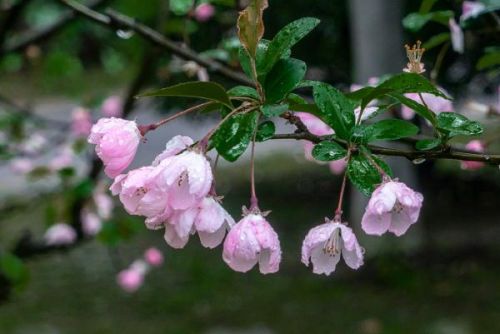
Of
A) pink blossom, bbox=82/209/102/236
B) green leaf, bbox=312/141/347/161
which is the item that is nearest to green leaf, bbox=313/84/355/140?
green leaf, bbox=312/141/347/161

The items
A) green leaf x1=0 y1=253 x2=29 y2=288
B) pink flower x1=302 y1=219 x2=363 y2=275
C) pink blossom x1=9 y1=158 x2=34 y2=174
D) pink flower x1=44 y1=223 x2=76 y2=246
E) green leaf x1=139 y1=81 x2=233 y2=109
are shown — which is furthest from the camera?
pink blossom x1=9 y1=158 x2=34 y2=174

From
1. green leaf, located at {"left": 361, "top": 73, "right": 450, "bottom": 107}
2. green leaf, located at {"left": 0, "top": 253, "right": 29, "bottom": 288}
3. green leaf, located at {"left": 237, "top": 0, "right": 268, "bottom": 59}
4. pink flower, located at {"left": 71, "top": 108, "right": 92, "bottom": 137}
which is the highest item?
green leaf, located at {"left": 237, "top": 0, "right": 268, "bottom": 59}

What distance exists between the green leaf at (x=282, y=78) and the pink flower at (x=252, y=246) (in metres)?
0.12

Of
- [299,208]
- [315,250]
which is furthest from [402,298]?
[315,250]

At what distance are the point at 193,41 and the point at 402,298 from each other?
8.21 feet

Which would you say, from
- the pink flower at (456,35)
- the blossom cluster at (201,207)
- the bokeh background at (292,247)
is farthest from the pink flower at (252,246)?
the bokeh background at (292,247)

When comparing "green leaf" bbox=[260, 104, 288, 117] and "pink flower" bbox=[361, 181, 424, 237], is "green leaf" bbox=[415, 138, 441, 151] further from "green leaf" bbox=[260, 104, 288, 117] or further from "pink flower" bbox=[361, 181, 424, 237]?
"green leaf" bbox=[260, 104, 288, 117]

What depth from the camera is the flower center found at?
82 cm

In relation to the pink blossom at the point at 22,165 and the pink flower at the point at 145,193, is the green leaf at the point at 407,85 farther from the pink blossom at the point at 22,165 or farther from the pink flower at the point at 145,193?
the pink blossom at the point at 22,165

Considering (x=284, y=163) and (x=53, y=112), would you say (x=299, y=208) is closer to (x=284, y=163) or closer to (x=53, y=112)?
(x=284, y=163)

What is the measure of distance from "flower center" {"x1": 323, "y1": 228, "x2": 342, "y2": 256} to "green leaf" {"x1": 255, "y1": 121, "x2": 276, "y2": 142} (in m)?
0.13

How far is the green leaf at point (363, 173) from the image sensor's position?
75 cm

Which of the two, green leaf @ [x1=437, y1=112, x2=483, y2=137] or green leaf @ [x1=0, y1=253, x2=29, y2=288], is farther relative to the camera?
green leaf @ [x1=0, y1=253, x2=29, y2=288]

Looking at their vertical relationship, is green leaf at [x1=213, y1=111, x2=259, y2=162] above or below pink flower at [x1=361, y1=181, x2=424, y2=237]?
above
